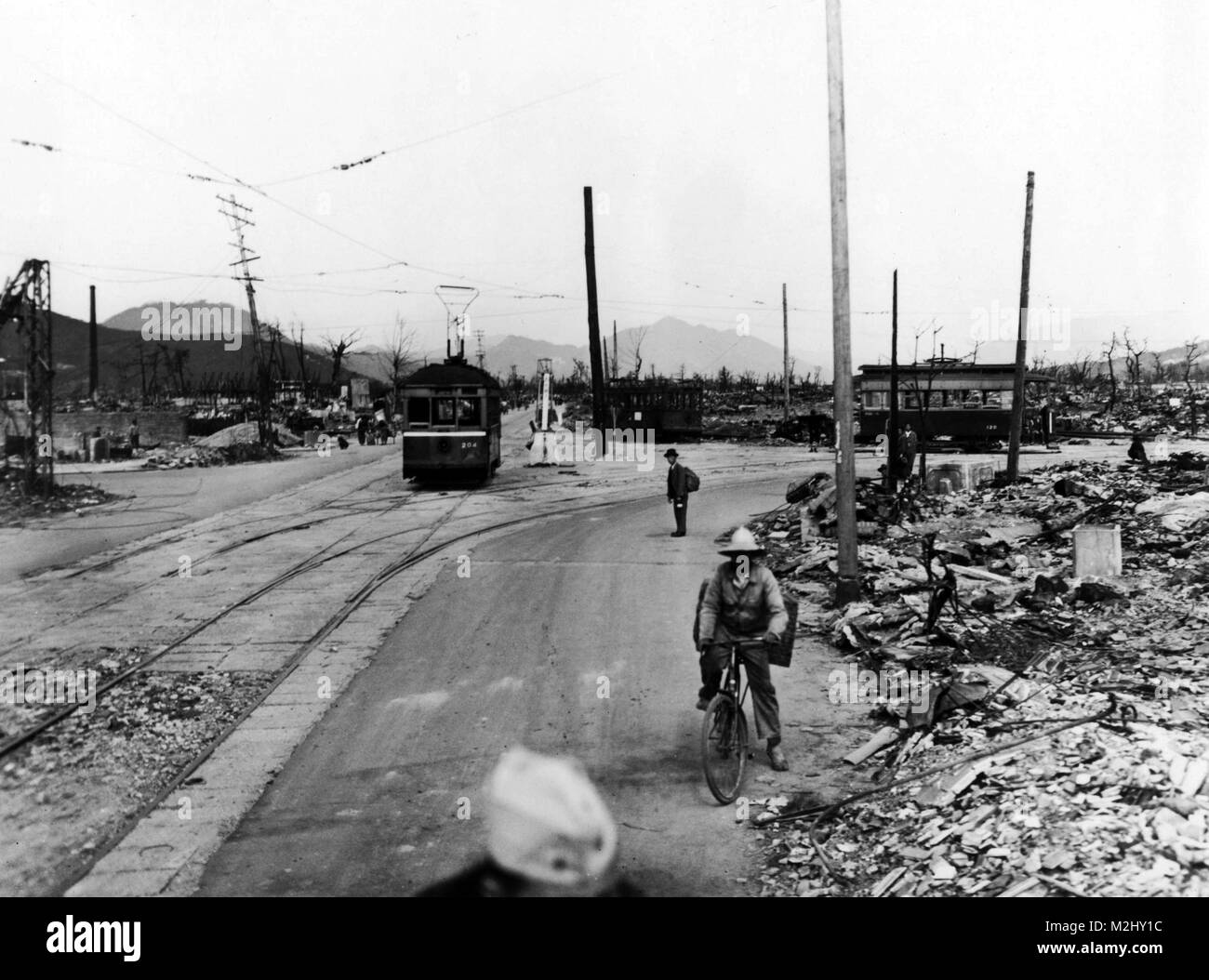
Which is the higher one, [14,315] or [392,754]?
[14,315]

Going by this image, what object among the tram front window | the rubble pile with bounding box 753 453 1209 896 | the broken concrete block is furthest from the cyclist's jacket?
the tram front window

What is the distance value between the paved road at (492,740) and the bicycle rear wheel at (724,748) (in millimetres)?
170

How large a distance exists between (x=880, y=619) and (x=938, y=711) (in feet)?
11.6

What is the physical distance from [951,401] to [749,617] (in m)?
33.7

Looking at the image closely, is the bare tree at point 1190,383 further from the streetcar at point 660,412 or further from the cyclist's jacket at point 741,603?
the cyclist's jacket at point 741,603

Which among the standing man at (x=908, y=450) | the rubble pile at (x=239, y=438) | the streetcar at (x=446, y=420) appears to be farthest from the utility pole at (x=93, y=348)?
the standing man at (x=908, y=450)

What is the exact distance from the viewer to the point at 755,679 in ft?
21.9

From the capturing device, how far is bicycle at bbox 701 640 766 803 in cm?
611

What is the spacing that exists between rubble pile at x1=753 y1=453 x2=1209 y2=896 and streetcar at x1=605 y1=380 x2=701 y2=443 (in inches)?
1296

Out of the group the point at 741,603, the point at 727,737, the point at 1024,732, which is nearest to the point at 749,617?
the point at 741,603

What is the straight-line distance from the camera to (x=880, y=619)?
10.4 m

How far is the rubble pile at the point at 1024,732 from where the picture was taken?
4.66 meters
